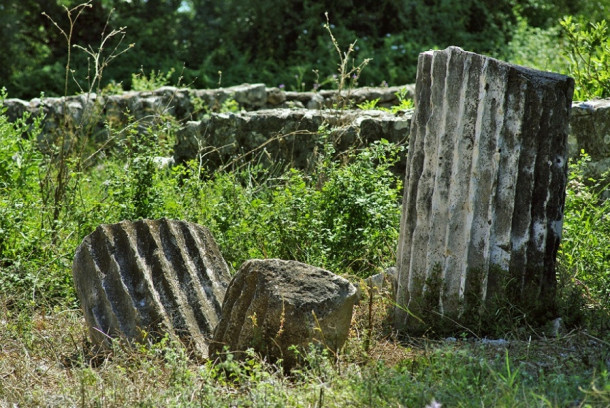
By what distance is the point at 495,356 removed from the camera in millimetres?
4059

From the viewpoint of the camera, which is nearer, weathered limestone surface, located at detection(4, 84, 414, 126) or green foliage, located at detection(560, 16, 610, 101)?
green foliage, located at detection(560, 16, 610, 101)

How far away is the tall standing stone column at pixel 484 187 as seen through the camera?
4.44m

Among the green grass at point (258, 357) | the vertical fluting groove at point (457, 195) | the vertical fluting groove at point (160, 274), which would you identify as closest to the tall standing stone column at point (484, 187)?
the vertical fluting groove at point (457, 195)

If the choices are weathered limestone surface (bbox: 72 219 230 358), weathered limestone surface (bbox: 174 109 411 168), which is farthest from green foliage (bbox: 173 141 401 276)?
weathered limestone surface (bbox: 174 109 411 168)

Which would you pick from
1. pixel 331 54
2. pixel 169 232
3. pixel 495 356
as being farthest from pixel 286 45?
pixel 495 356

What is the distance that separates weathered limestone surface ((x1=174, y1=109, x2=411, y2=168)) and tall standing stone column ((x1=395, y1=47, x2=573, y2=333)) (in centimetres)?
279

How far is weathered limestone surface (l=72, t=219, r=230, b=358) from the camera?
448 centimetres

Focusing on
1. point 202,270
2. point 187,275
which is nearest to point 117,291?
point 187,275

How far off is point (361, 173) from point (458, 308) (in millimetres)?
1478

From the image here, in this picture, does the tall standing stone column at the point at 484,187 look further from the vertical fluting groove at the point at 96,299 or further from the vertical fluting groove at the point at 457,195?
the vertical fluting groove at the point at 96,299

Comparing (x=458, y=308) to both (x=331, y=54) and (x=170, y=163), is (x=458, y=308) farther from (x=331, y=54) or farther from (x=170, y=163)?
(x=331, y=54)

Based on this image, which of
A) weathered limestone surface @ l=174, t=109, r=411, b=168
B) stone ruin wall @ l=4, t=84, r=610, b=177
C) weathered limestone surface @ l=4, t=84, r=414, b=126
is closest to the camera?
stone ruin wall @ l=4, t=84, r=610, b=177

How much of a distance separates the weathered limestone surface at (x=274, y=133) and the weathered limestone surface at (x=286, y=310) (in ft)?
10.8

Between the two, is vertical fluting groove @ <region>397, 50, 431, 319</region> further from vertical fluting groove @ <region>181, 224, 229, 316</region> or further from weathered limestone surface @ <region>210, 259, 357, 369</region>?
vertical fluting groove @ <region>181, 224, 229, 316</region>
